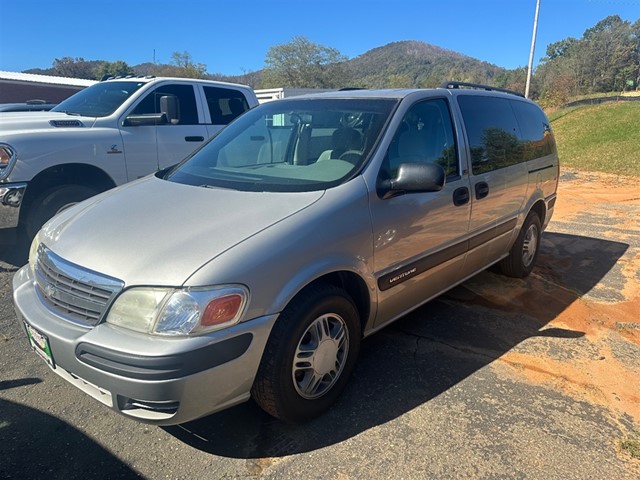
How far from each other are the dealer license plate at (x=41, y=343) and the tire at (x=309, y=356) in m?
1.02

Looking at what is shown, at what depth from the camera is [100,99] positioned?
581 cm

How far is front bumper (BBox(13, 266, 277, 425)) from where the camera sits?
198 centimetres

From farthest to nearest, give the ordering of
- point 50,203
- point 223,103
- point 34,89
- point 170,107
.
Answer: point 34,89 → point 223,103 → point 170,107 → point 50,203

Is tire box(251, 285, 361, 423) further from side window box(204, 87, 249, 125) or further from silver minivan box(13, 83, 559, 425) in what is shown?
side window box(204, 87, 249, 125)

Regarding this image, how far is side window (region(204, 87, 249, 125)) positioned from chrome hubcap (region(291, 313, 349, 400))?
14.7ft

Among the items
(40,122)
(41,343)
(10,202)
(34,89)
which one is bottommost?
(41,343)

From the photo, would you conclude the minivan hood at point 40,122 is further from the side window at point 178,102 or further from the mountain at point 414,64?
the mountain at point 414,64

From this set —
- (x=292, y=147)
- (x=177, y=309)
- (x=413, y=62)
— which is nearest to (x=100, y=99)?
(x=292, y=147)

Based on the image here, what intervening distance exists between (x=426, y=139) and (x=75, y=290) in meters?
2.43

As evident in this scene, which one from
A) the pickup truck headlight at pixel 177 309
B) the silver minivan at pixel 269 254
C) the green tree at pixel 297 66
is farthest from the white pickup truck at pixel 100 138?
the green tree at pixel 297 66

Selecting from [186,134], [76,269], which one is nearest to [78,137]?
[186,134]

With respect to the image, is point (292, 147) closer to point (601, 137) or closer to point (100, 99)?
point (100, 99)

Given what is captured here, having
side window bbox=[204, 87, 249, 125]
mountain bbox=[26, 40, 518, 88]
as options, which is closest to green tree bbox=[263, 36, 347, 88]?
mountain bbox=[26, 40, 518, 88]

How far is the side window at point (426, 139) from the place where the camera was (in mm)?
3047
